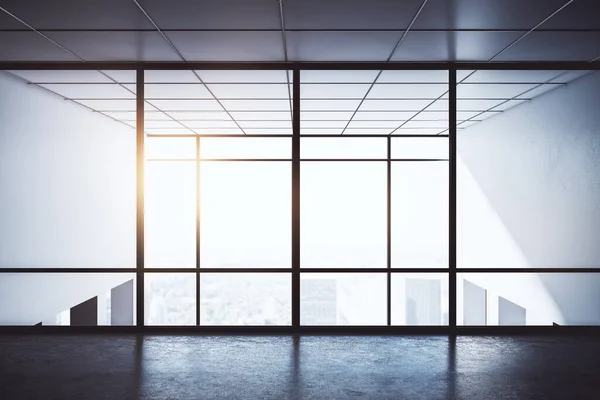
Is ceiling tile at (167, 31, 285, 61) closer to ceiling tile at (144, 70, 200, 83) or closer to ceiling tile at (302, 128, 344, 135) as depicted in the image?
ceiling tile at (144, 70, 200, 83)

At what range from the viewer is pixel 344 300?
1816 cm

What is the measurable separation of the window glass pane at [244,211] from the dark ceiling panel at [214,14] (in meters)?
7.46

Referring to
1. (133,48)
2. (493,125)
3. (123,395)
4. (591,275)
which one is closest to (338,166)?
(493,125)

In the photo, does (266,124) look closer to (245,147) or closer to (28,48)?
(245,147)

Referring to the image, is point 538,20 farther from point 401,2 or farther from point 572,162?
point 572,162

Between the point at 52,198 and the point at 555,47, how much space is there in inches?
236

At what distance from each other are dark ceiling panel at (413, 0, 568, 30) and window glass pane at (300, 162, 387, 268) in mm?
8150

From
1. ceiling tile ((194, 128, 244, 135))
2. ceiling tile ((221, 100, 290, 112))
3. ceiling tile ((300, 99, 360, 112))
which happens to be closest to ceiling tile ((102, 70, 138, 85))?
ceiling tile ((221, 100, 290, 112))

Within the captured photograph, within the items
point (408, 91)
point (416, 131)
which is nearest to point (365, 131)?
point (416, 131)

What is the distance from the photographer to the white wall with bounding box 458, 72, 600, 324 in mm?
5148

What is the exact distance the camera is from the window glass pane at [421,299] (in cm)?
1733

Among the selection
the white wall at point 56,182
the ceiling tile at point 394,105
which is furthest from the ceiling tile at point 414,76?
the white wall at point 56,182

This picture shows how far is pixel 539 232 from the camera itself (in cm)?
619

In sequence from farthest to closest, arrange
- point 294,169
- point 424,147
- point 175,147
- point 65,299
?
point 424,147, point 175,147, point 65,299, point 294,169
